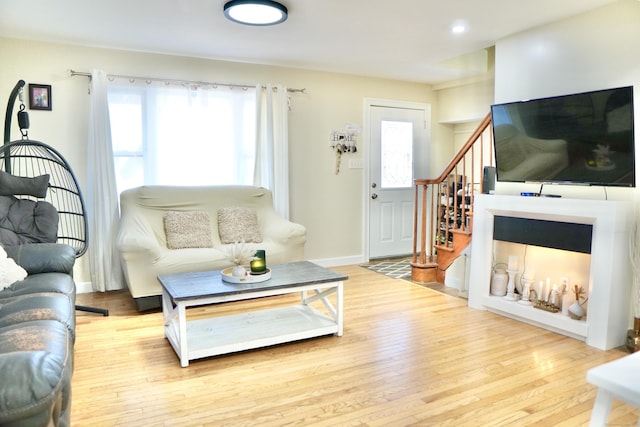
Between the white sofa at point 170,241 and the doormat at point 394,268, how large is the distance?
4.02ft

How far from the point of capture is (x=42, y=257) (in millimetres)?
2783

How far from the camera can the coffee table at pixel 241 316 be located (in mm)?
2633

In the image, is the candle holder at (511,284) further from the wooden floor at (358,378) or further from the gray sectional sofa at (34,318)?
the gray sectional sofa at (34,318)

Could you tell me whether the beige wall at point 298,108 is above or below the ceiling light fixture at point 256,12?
below

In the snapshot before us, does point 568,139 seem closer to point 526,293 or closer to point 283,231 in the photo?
point 526,293

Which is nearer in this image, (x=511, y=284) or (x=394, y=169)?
(x=511, y=284)

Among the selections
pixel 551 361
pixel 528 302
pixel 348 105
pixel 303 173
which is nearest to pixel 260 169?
pixel 303 173

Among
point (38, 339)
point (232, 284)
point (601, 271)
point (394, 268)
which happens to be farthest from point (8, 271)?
point (394, 268)

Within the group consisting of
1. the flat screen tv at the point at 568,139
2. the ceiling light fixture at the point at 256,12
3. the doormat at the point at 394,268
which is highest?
the ceiling light fixture at the point at 256,12

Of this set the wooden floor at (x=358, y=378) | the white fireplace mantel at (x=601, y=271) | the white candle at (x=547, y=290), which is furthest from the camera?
the white candle at (x=547, y=290)

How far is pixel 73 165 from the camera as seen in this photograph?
4.12 meters

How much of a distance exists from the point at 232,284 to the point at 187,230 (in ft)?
4.94

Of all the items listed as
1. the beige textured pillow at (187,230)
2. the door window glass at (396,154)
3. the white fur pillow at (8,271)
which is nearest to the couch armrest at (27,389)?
the white fur pillow at (8,271)

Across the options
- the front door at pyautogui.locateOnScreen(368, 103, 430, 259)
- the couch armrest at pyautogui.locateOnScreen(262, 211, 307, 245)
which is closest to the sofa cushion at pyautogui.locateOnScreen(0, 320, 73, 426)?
the couch armrest at pyautogui.locateOnScreen(262, 211, 307, 245)
